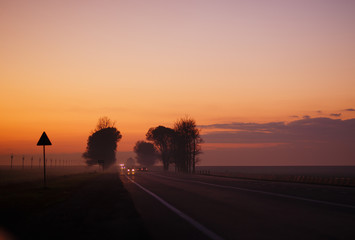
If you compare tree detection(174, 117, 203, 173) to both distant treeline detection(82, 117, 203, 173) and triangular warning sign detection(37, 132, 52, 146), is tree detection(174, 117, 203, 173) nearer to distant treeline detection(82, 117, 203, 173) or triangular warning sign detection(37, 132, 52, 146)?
distant treeline detection(82, 117, 203, 173)

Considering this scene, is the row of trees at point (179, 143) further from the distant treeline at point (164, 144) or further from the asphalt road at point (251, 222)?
the asphalt road at point (251, 222)

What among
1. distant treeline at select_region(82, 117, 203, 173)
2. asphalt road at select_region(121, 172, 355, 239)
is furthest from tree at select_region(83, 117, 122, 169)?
asphalt road at select_region(121, 172, 355, 239)

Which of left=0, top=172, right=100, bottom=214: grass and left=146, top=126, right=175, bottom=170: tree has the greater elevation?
left=146, top=126, right=175, bottom=170: tree

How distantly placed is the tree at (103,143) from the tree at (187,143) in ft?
82.6

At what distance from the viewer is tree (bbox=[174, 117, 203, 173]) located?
90.1m

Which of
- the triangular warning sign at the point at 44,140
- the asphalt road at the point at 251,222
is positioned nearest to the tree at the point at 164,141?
the triangular warning sign at the point at 44,140

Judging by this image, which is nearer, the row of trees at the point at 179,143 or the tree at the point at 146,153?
the row of trees at the point at 179,143

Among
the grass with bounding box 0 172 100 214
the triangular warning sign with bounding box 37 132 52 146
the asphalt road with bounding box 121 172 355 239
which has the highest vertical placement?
the triangular warning sign with bounding box 37 132 52 146

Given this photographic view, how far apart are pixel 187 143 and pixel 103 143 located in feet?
100

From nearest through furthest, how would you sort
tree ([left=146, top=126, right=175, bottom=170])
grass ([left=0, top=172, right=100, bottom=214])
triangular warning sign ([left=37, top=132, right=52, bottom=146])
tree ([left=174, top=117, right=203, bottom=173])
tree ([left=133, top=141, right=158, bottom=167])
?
grass ([left=0, top=172, right=100, bottom=214]) → triangular warning sign ([left=37, top=132, right=52, bottom=146]) → tree ([left=174, top=117, right=203, bottom=173]) → tree ([left=146, top=126, right=175, bottom=170]) → tree ([left=133, top=141, right=158, bottom=167])

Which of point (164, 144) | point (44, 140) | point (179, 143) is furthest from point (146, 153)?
point (44, 140)

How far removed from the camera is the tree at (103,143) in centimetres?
11069

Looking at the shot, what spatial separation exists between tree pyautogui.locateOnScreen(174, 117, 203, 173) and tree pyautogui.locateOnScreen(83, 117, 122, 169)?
25185 millimetres

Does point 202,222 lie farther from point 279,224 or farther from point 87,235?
point 87,235
